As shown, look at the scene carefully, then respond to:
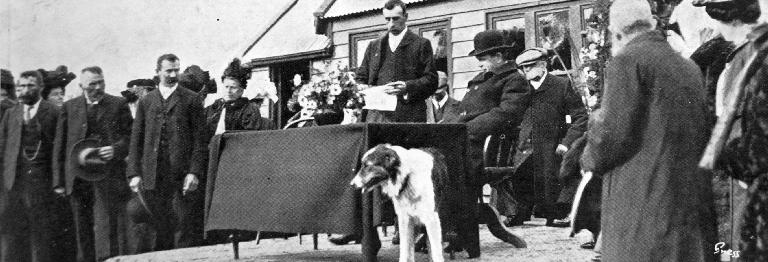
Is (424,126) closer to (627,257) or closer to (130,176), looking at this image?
(627,257)

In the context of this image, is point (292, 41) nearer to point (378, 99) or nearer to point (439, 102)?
point (439, 102)

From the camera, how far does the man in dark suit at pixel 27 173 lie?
5465mm

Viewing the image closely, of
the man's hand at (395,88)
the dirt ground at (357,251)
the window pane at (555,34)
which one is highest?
the window pane at (555,34)

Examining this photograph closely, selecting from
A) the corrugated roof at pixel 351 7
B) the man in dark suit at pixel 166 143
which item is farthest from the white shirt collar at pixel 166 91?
the corrugated roof at pixel 351 7

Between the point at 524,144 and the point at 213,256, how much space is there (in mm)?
3192

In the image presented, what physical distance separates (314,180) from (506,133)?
3208mm

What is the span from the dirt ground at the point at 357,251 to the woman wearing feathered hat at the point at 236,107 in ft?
3.53

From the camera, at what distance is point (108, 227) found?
6684mm

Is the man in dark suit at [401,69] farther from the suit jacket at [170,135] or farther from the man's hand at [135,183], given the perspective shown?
the man's hand at [135,183]

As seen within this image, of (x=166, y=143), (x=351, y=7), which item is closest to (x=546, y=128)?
(x=166, y=143)

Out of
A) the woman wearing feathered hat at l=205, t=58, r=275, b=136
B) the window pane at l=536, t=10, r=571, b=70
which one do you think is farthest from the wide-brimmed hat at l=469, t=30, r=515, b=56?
the window pane at l=536, t=10, r=571, b=70

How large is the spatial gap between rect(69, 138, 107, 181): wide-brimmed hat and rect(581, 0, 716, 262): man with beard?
13.0 feet

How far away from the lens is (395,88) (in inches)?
230
